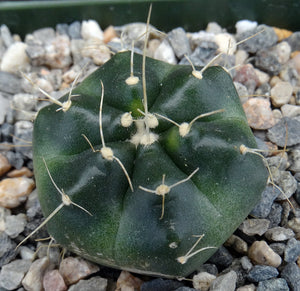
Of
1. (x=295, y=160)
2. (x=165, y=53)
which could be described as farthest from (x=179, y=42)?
(x=295, y=160)

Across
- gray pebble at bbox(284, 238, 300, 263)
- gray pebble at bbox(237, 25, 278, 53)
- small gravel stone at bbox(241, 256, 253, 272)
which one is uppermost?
gray pebble at bbox(237, 25, 278, 53)

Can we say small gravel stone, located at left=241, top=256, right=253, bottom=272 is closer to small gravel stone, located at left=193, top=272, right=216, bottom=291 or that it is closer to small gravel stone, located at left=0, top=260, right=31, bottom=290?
small gravel stone, located at left=193, top=272, right=216, bottom=291

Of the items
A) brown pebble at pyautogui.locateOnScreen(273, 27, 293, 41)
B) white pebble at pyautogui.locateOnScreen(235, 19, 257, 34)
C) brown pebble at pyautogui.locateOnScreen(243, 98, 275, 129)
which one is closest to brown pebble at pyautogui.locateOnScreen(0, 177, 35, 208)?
brown pebble at pyautogui.locateOnScreen(243, 98, 275, 129)

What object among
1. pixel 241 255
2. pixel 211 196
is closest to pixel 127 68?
pixel 211 196

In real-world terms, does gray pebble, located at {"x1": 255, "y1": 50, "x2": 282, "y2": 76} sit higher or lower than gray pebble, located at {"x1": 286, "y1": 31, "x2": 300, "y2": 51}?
lower

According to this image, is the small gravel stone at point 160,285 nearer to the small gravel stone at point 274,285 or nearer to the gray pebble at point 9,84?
the small gravel stone at point 274,285

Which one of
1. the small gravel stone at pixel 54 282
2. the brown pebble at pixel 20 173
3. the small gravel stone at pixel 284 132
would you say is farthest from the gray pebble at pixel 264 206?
the brown pebble at pixel 20 173

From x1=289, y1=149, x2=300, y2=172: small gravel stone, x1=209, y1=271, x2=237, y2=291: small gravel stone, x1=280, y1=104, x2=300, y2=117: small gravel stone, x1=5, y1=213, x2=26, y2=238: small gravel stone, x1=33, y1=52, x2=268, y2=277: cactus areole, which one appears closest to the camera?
x1=33, y1=52, x2=268, y2=277: cactus areole
